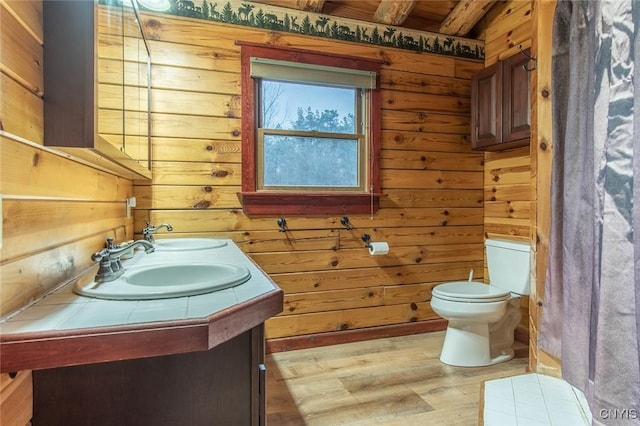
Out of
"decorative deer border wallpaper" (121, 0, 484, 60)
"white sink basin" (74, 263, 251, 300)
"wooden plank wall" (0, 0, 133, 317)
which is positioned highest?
"decorative deer border wallpaper" (121, 0, 484, 60)

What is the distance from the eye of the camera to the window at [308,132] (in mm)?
2494

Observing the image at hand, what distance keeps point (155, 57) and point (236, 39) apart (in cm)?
54

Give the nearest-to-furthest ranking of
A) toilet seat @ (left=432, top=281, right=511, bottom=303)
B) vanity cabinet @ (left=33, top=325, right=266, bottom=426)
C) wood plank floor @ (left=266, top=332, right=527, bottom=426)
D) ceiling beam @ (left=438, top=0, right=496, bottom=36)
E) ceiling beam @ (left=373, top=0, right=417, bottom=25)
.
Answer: vanity cabinet @ (left=33, top=325, right=266, bottom=426), wood plank floor @ (left=266, top=332, right=527, bottom=426), toilet seat @ (left=432, top=281, right=511, bottom=303), ceiling beam @ (left=373, top=0, right=417, bottom=25), ceiling beam @ (left=438, top=0, right=496, bottom=36)

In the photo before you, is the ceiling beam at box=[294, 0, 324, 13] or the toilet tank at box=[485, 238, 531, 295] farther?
the ceiling beam at box=[294, 0, 324, 13]

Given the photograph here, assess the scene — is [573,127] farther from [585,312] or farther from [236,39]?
[236,39]

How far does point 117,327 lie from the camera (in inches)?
26.6

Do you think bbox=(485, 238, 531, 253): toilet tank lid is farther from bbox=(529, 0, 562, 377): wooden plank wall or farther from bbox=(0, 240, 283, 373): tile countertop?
bbox=(0, 240, 283, 373): tile countertop

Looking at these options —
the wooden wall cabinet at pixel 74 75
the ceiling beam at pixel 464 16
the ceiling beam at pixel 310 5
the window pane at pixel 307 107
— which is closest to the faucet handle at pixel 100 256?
the wooden wall cabinet at pixel 74 75

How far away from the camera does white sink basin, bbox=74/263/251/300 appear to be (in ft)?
2.77

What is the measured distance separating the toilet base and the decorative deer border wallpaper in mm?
2104

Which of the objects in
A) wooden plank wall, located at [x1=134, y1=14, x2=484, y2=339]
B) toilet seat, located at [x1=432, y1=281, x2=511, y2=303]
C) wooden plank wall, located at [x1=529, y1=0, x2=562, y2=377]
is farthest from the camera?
wooden plank wall, located at [x1=134, y1=14, x2=484, y2=339]

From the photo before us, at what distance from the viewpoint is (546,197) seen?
4.85 ft

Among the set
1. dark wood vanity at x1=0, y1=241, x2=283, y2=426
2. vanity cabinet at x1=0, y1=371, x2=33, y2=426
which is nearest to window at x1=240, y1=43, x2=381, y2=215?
dark wood vanity at x1=0, y1=241, x2=283, y2=426

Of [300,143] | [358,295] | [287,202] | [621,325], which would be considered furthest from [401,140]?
[621,325]
